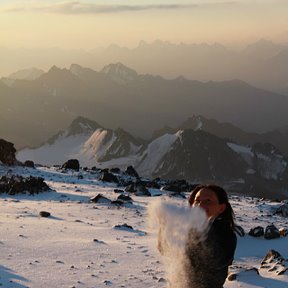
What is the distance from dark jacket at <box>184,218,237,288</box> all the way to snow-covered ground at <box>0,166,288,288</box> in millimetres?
1998

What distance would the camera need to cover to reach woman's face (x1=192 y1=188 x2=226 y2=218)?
15.6 ft

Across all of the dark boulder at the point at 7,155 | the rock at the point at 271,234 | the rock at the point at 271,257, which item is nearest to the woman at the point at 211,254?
the rock at the point at 271,257

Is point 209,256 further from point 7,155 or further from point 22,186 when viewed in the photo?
point 7,155

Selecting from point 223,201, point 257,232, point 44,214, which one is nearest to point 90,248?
point 44,214

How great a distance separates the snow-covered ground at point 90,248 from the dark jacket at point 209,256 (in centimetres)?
200

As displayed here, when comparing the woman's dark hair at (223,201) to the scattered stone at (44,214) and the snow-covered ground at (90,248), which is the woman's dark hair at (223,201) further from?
the scattered stone at (44,214)

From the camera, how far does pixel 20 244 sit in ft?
44.0

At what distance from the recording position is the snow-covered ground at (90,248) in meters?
11.2

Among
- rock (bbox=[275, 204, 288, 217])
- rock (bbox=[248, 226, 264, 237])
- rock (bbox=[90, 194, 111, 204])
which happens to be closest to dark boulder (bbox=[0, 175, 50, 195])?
rock (bbox=[90, 194, 111, 204])

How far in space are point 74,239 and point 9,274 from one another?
3.74 metres

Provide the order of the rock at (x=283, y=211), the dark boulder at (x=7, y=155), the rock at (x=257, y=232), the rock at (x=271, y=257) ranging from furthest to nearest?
the dark boulder at (x=7, y=155) < the rock at (x=283, y=211) < the rock at (x=257, y=232) < the rock at (x=271, y=257)

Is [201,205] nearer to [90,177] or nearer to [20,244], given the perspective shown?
[20,244]

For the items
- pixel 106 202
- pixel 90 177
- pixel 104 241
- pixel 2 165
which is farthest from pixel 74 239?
pixel 2 165

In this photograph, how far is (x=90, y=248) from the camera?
13.8m
